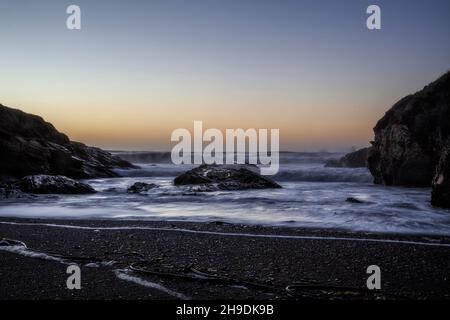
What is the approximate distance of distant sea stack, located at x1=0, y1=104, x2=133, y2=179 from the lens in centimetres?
1756

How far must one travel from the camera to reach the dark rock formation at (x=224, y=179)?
48.1 feet

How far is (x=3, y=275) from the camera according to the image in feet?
12.8

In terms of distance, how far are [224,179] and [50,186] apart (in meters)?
6.42

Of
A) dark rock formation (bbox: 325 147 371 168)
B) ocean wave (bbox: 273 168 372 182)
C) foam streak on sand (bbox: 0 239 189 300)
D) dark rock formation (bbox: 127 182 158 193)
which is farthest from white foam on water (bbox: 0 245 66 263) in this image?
dark rock formation (bbox: 325 147 371 168)

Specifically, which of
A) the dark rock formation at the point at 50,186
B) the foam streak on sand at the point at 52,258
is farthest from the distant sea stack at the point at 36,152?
the foam streak on sand at the point at 52,258

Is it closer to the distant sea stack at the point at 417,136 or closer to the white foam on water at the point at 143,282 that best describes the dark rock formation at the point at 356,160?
the distant sea stack at the point at 417,136

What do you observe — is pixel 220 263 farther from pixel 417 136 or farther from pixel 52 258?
pixel 417 136

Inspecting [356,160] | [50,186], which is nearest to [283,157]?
[356,160]

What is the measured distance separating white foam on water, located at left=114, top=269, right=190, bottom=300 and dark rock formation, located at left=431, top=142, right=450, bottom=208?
7.82 metres

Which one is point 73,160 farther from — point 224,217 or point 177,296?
point 177,296

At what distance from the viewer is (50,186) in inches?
523

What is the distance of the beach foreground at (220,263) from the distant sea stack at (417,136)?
11352 mm
